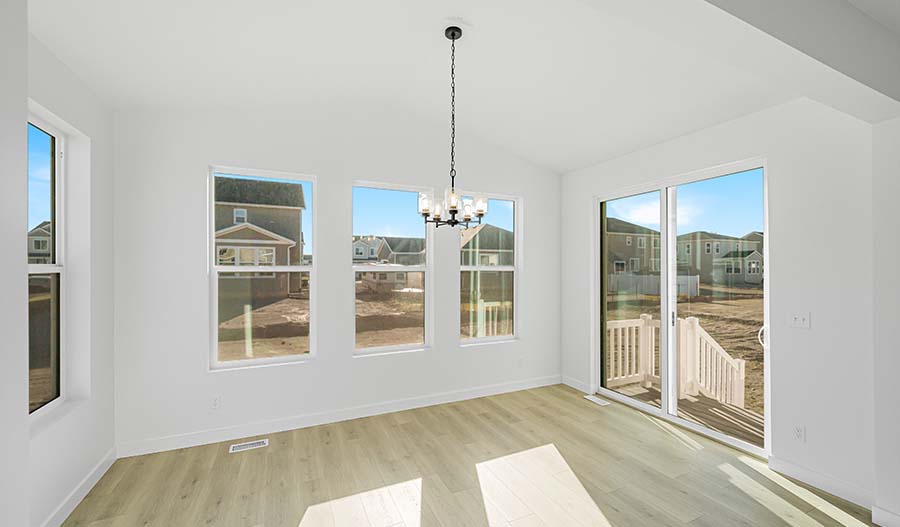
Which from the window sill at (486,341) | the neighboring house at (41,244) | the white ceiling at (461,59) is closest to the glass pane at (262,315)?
the neighboring house at (41,244)

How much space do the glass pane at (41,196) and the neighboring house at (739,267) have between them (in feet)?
16.4

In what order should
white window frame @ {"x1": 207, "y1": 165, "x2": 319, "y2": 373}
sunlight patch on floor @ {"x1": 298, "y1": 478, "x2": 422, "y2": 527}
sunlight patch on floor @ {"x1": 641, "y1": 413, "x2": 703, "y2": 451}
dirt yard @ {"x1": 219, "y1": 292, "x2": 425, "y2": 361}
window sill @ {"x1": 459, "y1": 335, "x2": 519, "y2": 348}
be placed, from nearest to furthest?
1. sunlight patch on floor @ {"x1": 298, "y1": 478, "x2": 422, "y2": 527}
2. sunlight patch on floor @ {"x1": 641, "y1": 413, "x2": 703, "y2": 451}
3. white window frame @ {"x1": 207, "y1": 165, "x2": 319, "y2": 373}
4. dirt yard @ {"x1": 219, "y1": 292, "x2": 425, "y2": 361}
5. window sill @ {"x1": 459, "y1": 335, "x2": 519, "y2": 348}

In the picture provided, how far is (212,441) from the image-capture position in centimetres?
337

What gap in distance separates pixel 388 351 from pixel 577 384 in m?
2.39

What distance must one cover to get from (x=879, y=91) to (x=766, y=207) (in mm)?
1153

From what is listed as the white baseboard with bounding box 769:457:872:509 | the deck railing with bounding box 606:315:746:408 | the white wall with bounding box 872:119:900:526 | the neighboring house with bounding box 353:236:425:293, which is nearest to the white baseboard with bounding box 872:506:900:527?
the white wall with bounding box 872:119:900:526

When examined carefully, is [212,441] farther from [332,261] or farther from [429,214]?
[429,214]

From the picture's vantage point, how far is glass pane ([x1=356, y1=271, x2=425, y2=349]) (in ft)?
13.4

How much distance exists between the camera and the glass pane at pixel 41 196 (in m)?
2.39

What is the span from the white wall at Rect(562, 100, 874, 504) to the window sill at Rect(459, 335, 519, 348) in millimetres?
2516

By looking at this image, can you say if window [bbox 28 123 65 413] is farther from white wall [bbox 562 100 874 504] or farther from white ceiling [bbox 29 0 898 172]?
white wall [bbox 562 100 874 504]

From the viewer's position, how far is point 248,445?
333 centimetres

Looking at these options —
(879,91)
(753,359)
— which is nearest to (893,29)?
(879,91)

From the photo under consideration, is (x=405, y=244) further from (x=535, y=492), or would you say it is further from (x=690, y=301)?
(x=690, y=301)
